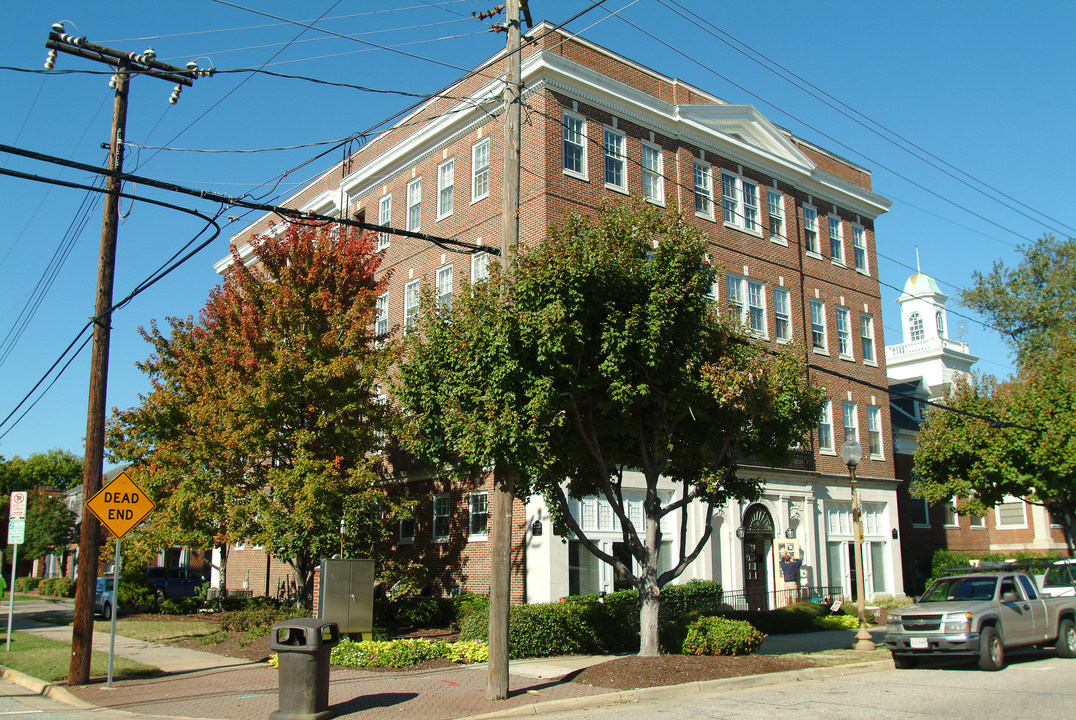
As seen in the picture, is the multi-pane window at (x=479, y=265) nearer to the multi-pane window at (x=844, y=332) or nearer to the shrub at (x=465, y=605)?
the shrub at (x=465, y=605)

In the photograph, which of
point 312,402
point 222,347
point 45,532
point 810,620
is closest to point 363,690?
point 312,402

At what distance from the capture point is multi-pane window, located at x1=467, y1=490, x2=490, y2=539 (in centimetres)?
2220

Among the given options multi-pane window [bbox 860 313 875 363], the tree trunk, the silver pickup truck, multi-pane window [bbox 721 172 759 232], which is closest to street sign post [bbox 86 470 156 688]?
the tree trunk

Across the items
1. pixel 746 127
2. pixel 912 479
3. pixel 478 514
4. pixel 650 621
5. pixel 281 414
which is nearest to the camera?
pixel 650 621

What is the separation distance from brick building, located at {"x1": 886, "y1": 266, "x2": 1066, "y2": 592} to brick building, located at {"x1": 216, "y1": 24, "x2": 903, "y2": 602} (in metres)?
3.39

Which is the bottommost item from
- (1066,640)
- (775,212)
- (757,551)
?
(1066,640)

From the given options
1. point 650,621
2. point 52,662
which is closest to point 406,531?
point 52,662

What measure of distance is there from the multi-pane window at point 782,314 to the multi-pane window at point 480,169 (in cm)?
1075

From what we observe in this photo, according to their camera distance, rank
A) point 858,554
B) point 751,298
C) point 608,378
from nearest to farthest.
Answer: point 608,378 < point 858,554 < point 751,298

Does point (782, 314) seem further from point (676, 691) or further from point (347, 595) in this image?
point (676, 691)

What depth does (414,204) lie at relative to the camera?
90.0 ft

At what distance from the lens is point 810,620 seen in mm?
22719

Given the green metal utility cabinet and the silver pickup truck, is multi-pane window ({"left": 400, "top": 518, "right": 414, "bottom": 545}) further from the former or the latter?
the silver pickup truck

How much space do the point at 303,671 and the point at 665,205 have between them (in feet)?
49.3
